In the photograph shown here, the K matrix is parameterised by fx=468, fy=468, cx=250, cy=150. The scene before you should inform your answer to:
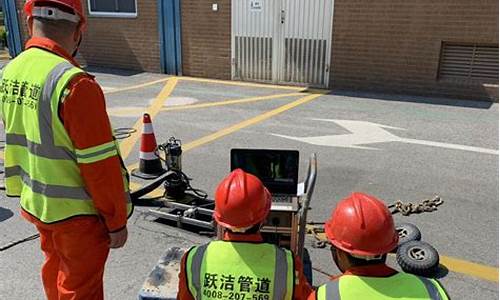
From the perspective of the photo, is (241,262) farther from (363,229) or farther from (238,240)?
(363,229)

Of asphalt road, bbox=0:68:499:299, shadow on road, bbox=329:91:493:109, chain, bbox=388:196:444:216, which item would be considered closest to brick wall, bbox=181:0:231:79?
asphalt road, bbox=0:68:499:299

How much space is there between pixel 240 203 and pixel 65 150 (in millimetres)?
979

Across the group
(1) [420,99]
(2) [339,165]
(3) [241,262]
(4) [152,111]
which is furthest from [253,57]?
(3) [241,262]

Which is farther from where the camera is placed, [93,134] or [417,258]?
[417,258]

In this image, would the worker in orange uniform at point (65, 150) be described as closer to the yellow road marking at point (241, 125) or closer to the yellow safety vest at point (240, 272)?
the yellow safety vest at point (240, 272)

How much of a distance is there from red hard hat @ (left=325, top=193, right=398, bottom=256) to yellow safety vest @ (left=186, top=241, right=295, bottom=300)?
13.1 inches

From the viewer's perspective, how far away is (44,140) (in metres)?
2.48

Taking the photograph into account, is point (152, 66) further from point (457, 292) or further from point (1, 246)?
point (457, 292)

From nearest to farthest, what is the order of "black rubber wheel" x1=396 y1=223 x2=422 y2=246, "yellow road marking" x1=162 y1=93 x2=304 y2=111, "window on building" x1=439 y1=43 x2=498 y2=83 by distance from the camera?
"black rubber wheel" x1=396 y1=223 x2=422 y2=246, "yellow road marking" x1=162 y1=93 x2=304 y2=111, "window on building" x1=439 y1=43 x2=498 y2=83

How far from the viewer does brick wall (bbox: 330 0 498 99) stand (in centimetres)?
1020

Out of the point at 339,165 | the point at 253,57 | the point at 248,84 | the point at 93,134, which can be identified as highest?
the point at 93,134

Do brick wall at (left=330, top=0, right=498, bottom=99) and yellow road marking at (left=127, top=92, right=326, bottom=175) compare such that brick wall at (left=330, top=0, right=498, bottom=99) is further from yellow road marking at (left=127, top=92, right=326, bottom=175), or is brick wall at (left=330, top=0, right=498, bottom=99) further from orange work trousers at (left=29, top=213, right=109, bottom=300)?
orange work trousers at (left=29, top=213, right=109, bottom=300)

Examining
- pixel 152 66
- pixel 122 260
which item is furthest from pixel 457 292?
pixel 152 66

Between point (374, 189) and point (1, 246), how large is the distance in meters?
4.12
